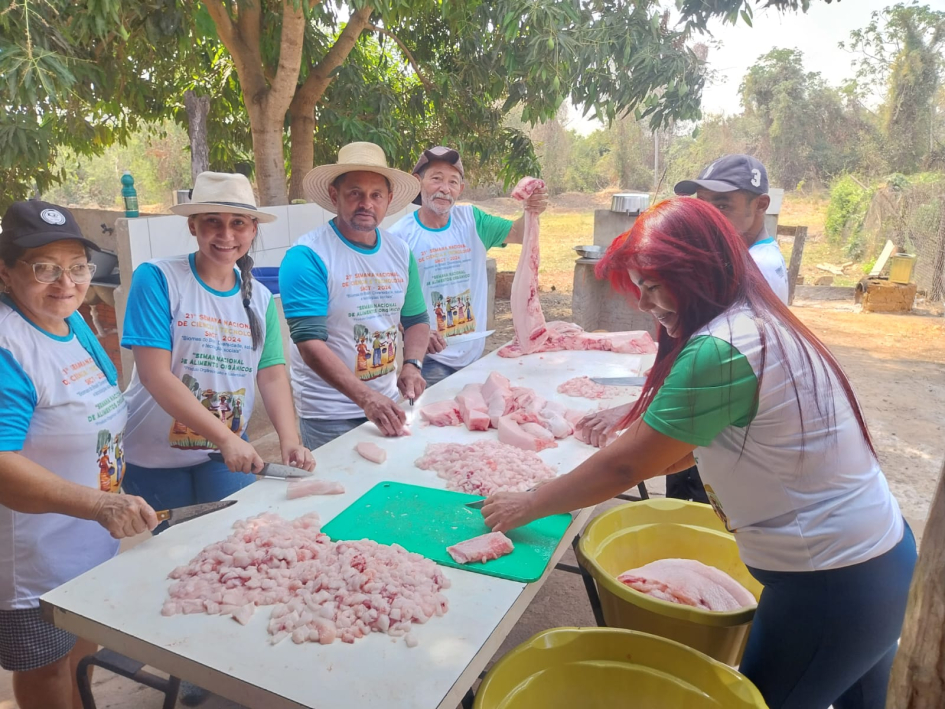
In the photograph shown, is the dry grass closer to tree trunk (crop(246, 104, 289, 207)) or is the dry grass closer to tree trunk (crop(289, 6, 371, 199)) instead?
tree trunk (crop(289, 6, 371, 199))

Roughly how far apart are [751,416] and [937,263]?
12901 mm

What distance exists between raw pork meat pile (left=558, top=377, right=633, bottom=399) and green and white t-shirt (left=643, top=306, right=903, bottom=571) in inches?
61.2

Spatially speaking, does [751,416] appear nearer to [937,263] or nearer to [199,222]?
[199,222]

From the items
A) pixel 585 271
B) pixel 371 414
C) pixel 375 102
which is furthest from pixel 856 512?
pixel 375 102

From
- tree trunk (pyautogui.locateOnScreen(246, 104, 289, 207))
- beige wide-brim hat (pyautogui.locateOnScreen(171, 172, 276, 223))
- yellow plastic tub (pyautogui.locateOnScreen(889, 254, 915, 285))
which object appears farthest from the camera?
yellow plastic tub (pyautogui.locateOnScreen(889, 254, 915, 285))

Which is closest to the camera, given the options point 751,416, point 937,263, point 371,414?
point 751,416

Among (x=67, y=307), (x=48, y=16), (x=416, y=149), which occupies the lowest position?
(x=67, y=307)

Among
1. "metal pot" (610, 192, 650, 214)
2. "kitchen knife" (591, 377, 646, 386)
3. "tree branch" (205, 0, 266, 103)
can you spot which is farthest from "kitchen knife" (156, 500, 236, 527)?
"metal pot" (610, 192, 650, 214)

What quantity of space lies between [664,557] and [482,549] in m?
1.05

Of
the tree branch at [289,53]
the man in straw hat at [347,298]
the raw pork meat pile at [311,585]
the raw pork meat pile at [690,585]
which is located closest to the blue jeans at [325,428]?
the man in straw hat at [347,298]

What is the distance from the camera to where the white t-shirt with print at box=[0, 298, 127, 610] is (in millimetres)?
1929

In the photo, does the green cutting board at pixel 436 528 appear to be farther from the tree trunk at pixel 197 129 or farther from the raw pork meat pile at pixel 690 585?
the tree trunk at pixel 197 129

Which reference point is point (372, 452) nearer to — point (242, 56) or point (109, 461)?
point (109, 461)

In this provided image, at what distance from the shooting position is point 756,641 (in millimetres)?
1801
